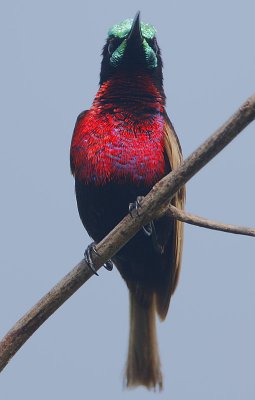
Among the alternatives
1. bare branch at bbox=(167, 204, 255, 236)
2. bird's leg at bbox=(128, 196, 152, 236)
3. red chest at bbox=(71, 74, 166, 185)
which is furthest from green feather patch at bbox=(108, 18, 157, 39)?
bare branch at bbox=(167, 204, 255, 236)

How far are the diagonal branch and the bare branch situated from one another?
0.33 ft

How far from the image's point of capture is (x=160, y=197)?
11.8ft

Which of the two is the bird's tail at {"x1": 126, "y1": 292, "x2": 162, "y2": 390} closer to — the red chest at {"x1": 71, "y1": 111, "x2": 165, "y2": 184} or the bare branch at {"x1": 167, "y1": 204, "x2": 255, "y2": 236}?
the red chest at {"x1": 71, "y1": 111, "x2": 165, "y2": 184}

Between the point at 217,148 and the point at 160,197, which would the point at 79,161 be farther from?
the point at 217,148

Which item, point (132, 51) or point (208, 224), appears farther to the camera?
point (132, 51)

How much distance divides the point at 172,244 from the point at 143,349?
96 centimetres

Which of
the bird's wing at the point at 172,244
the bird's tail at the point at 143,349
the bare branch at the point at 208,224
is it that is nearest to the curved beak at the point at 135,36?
the bird's wing at the point at 172,244

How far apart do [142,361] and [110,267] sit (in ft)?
3.03

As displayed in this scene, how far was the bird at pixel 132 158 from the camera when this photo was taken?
14.9 feet

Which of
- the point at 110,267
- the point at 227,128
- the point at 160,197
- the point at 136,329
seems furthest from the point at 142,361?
the point at 227,128

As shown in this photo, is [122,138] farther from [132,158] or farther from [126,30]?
[126,30]

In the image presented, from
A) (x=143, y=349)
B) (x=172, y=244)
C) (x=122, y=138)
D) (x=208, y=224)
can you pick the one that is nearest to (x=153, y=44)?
(x=122, y=138)

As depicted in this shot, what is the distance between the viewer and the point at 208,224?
12.0ft

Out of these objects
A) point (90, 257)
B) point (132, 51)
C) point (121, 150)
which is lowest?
point (90, 257)
